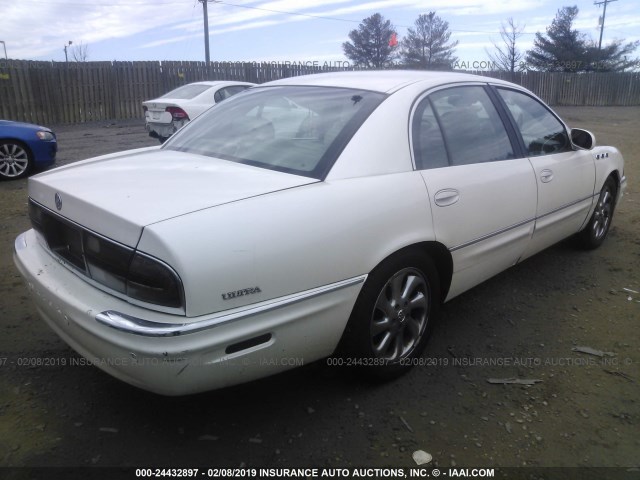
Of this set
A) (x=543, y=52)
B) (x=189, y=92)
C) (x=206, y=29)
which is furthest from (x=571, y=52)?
(x=189, y=92)

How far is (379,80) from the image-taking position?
3.13 metres

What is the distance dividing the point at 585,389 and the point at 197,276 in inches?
86.1

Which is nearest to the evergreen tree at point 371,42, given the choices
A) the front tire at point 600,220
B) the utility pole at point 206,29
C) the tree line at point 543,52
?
the tree line at point 543,52

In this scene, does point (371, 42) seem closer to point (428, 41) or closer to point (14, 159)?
point (428, 41)

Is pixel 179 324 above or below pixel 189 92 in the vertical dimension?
below

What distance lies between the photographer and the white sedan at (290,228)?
198 cm

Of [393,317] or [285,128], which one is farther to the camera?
[285,128]

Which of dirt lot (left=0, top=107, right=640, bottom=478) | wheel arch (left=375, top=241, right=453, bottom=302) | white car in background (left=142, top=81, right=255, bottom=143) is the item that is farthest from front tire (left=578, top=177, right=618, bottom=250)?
white car in background (left=142, top=81, right=255, bottom=143)

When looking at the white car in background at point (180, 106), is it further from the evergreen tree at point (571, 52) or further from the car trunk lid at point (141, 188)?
the evergreen tree at point (571, 52)

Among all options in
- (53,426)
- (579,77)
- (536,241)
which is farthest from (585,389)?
(579,77)

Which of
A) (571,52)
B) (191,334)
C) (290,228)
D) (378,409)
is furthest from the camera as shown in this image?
(571,52)

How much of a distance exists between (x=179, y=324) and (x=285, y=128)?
4.57ft

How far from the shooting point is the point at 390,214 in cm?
250

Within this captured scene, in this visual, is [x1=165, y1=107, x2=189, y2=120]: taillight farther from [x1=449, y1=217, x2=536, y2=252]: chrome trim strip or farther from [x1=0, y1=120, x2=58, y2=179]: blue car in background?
[x1=449, y1=217, x2=536, y2=252]: chrome trim strip
